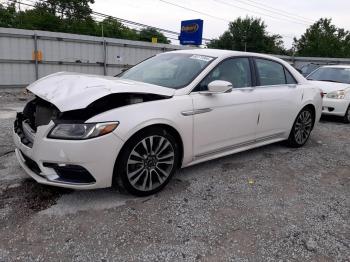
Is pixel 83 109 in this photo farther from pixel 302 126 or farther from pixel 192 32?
pixel 192 32

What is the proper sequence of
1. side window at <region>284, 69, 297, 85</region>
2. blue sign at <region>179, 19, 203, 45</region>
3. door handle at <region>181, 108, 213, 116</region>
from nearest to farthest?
door handle at <region>181, 108, 213, 116</region>, side window at <region>284, 69, 297, 85</region>, blue sign at <region>179, 19, 203, 45</region>

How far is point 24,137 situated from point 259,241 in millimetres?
2453

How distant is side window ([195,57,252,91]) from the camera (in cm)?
371

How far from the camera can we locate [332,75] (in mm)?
8445

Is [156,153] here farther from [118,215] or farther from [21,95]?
[21,95]

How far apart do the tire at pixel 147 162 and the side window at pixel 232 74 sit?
78cm

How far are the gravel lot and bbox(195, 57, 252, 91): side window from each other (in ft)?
3.65

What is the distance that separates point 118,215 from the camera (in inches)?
113

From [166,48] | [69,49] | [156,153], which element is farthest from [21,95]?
[156,153]

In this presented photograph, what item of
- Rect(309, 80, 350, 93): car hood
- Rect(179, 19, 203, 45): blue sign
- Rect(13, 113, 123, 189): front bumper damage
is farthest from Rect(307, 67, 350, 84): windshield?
Rect(179, 19, 203, 45): blue sign

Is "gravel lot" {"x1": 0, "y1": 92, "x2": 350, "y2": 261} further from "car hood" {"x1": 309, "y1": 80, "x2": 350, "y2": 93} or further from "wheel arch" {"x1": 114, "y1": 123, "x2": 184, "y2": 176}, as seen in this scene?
"car hood" {"x1": 309, "y1": 80, "x2": 350, "y2": 93}

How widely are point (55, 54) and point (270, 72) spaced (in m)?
10.2

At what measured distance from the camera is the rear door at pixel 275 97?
4395 mm

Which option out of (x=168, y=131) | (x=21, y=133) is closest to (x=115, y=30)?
(x=21, y=133)
